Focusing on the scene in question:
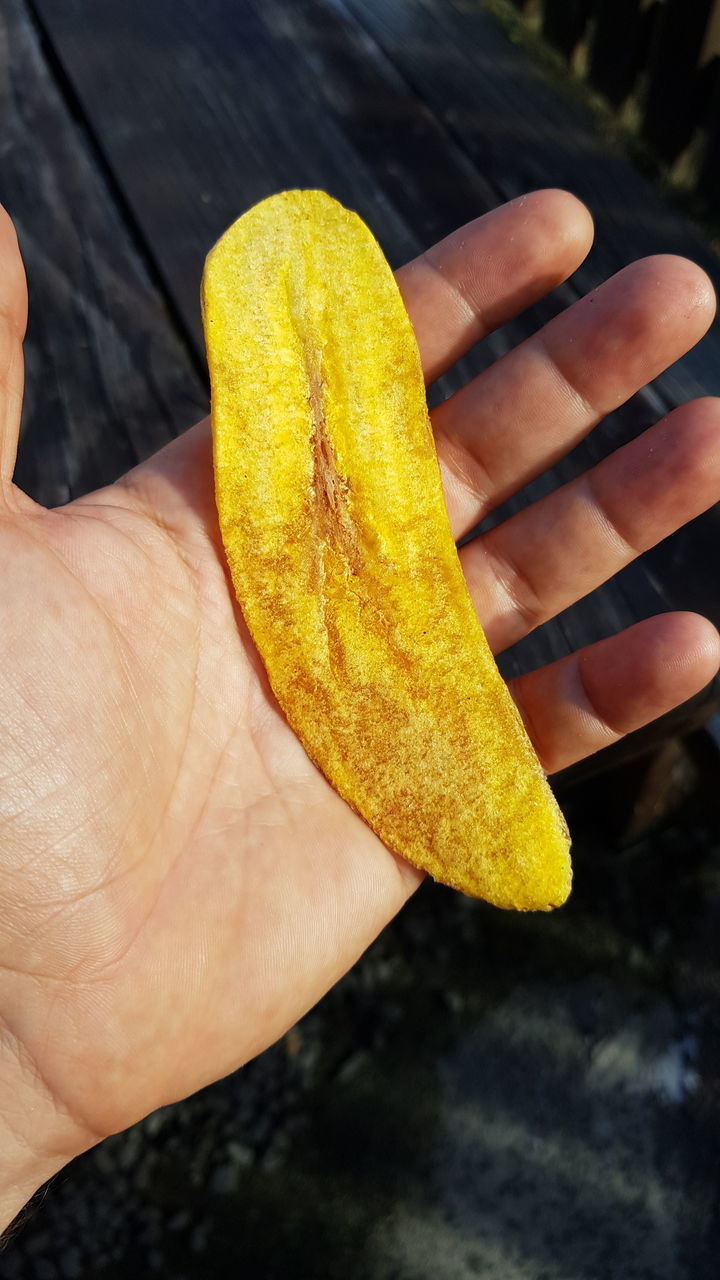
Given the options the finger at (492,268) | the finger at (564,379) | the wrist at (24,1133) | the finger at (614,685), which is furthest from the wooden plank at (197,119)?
the wrist at (24,1133)

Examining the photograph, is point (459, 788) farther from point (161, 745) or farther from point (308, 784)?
point (161, 745)

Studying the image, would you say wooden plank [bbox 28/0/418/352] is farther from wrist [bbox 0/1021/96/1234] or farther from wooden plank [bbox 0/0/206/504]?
wrist [bbox 0/1021/96/1234]

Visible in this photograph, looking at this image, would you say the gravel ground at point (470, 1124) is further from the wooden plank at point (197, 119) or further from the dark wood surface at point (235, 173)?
the wooden plank at point (197, 119)

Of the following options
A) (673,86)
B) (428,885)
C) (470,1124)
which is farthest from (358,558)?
(673,86)

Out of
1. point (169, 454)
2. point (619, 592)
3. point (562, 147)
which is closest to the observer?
point (169, 454)

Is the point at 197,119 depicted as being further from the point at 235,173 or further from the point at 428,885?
the point at 428,885

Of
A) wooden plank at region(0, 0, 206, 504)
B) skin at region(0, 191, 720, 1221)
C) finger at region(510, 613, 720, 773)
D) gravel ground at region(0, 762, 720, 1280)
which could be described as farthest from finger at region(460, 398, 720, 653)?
gravel ground at region(0, 762, 720, 1280)

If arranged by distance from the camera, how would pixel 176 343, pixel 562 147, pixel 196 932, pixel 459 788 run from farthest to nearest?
1. pixel 562 147
2. pixel 176 343
3. pixel 459 788
4. pixel 196 932

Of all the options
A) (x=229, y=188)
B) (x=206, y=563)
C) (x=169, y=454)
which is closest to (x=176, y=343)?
(x=229, y=188)
